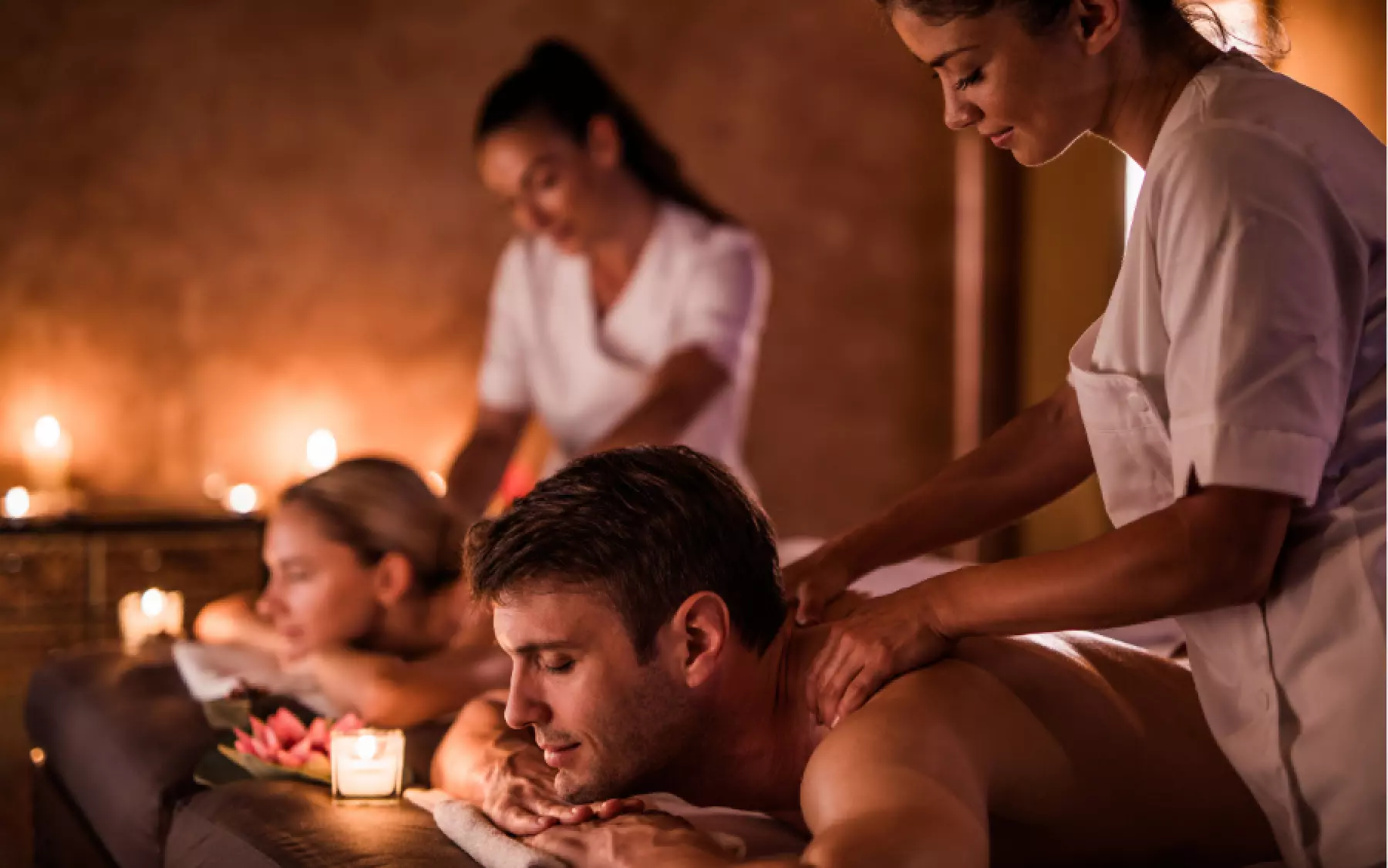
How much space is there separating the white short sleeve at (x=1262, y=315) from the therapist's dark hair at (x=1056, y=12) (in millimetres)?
153

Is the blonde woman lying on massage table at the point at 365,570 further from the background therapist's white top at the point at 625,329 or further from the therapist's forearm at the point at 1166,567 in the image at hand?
the therapist's forearm at the point at 1166,567

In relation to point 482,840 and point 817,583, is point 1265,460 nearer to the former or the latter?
point 817,583

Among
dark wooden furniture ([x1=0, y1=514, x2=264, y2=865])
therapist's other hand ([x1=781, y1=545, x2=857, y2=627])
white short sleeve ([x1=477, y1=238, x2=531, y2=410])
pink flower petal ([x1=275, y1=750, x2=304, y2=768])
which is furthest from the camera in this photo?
dark wooden furniture ([x1=0, y1=514, x2=264, y2=865])

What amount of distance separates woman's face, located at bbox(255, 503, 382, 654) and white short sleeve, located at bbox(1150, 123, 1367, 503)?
1.36 meters

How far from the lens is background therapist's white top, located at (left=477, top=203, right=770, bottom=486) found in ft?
9.40

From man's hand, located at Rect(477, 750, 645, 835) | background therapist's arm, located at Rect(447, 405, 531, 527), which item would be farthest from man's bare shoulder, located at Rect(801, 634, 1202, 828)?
background therapist's arm, located at Rect(447, 405, 531, 527)

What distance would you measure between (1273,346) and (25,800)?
2262 millimetres

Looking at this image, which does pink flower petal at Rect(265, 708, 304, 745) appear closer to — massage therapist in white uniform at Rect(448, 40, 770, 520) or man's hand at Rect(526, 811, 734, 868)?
man's hand at Rect(526, 811, 734, 868)

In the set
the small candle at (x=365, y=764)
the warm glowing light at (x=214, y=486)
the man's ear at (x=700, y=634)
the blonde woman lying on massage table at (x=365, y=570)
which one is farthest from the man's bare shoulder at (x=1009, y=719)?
the warm glowing light at (x=214, y=486)

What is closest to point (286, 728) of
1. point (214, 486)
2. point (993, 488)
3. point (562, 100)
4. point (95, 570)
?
point (993, 488)

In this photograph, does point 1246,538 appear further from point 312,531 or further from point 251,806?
point 312,531

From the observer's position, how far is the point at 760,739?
4.26ft

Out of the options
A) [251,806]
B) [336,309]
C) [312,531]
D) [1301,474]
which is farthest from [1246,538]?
[336,309]

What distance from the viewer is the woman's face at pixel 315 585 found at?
2.17 meters
